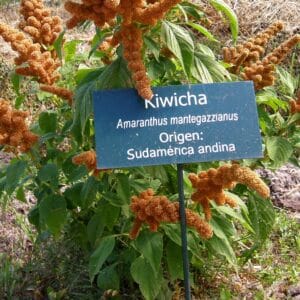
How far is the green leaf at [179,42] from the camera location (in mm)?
1818

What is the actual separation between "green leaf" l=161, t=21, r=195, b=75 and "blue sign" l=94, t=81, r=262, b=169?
0.09 meters

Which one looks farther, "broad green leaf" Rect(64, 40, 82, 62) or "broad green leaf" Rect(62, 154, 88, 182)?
"broad green leaf" Rect(64, 40, 82, 62)

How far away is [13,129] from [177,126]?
0.59 metres

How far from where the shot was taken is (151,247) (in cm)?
200

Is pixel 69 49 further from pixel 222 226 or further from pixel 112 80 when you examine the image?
pixel 222 226

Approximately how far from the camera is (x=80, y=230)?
253 cm

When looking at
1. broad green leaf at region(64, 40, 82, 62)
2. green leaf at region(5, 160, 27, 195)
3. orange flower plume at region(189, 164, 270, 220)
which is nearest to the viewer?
orange flower plume at region(189, 164, 270, 220)

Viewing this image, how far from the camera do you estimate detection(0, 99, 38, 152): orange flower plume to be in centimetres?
195

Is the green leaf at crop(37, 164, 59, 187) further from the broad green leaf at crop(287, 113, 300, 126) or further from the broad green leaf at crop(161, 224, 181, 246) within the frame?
the broad green leaf at crop(287, 113, 300, 126)

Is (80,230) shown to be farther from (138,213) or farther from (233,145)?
(233,145)

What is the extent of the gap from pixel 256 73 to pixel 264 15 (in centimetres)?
386

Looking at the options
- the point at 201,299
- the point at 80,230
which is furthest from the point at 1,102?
the point at 201,299

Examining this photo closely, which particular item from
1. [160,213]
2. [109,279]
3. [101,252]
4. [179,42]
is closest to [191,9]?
[179,42]

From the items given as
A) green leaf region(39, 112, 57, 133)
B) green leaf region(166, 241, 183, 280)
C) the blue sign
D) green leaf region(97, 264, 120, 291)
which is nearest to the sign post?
the blue sign
